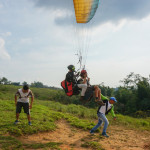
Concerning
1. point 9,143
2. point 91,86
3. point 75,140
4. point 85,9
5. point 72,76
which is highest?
point 85,9

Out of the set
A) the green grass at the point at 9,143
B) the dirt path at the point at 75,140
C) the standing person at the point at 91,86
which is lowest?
the dirt path at the point at 75,140

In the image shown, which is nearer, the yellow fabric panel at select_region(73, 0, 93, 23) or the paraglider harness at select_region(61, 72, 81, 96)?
the paraglider harness at select_region(61, 72, 81, 96)

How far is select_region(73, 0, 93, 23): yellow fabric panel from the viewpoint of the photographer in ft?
25.0

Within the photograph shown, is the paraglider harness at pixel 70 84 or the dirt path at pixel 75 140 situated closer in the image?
the dirt path at pixel 75 140

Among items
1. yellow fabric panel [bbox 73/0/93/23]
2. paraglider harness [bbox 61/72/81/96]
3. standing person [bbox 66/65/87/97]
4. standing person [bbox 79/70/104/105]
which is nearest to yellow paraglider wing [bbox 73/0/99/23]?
yellow fabric panel [bbox 73/0/93/23]

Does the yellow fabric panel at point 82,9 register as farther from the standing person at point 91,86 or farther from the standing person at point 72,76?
the standing person at point 91,86

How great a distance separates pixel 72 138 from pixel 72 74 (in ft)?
8.96

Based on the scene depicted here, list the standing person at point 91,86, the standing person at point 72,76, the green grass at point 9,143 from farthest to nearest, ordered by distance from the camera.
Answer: the standing person at point 72,76 → the standing person at point 91,86 → the green grass at point 9,143

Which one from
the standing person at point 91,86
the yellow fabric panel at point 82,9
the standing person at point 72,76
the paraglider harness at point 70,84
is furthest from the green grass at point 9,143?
the yellow fabric panel at point 82,9

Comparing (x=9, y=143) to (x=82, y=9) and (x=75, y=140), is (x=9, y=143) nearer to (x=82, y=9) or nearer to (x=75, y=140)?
(x=75, y=140)

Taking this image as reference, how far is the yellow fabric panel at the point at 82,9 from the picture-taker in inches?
300

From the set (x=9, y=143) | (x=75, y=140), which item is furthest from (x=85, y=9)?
(x=9, y=143)

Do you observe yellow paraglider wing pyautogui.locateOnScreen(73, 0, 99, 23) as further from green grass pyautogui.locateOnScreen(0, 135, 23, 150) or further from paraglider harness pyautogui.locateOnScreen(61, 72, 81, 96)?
green grass pyautogui.locateOnScreen(0, 135, 23, 150)

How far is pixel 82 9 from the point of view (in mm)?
7965
